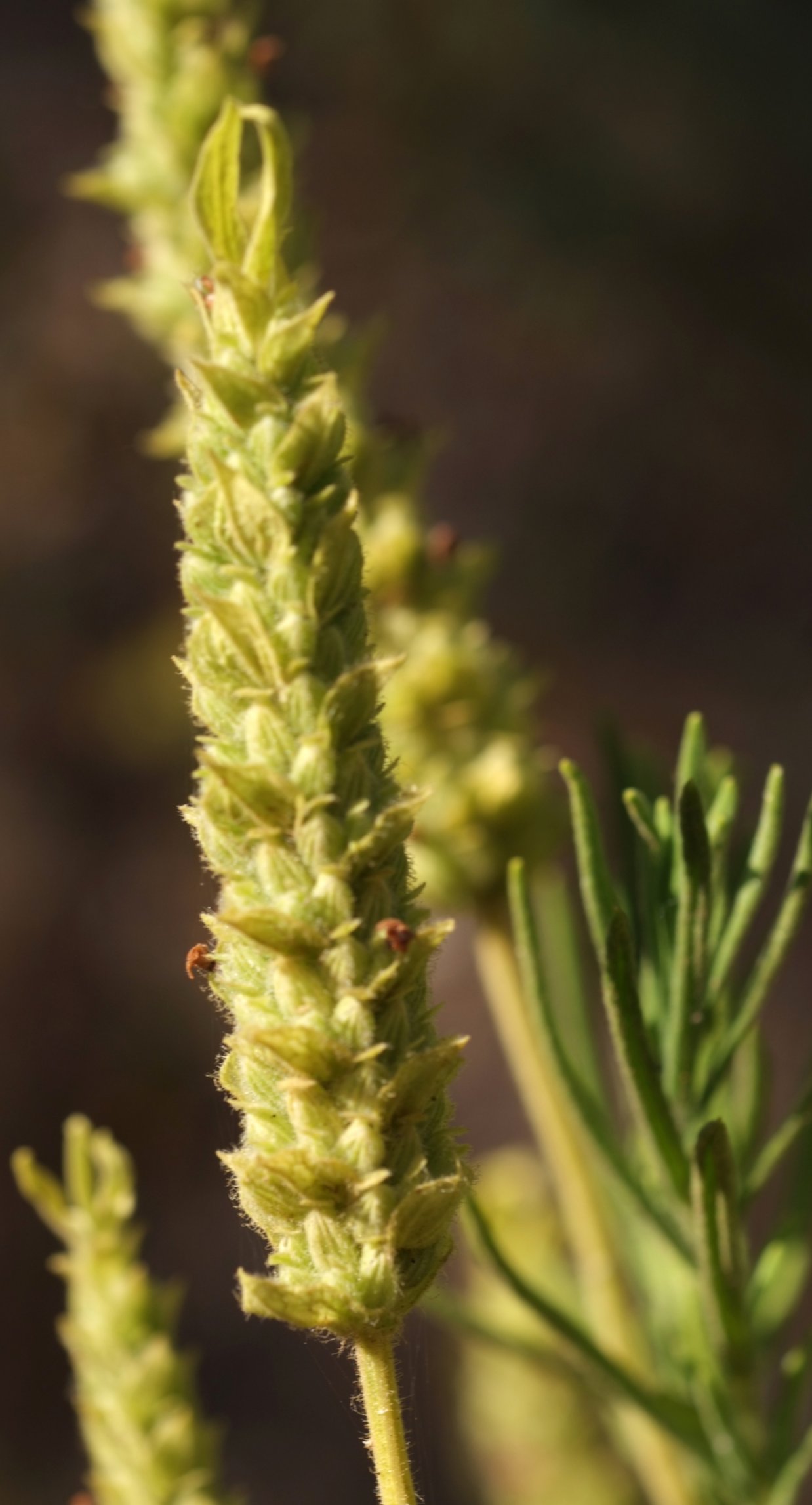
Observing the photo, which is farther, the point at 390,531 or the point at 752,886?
the point at 390,531

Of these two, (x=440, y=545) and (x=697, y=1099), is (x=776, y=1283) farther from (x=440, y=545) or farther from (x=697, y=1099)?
(x=440, y=545)

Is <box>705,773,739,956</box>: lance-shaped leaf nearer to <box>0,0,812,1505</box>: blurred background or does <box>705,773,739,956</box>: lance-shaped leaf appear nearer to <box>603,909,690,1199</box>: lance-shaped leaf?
<box>603,909,690,1199</box>: lance-shaped leaf

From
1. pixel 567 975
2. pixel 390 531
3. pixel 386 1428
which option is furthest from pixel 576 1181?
pixel 386 1428

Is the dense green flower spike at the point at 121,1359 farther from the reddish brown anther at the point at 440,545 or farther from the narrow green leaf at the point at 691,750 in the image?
the reddish brown anther at the point at 440,545

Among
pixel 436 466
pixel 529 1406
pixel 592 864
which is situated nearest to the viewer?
pixel 592 864

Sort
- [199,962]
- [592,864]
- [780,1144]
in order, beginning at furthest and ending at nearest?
[780,1144]
[592,864]
[199,962]

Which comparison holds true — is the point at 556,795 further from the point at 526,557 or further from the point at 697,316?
the point at 697,316

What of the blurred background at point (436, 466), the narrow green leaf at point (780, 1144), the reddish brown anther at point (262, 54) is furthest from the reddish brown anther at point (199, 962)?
the blurred background at point (436, 466)
